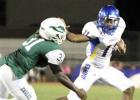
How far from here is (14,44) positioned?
66.9 feet

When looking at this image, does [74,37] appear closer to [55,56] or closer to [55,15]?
[55,56]

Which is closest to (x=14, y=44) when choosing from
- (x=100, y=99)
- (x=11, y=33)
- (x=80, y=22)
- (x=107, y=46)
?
(x=11, y=33)

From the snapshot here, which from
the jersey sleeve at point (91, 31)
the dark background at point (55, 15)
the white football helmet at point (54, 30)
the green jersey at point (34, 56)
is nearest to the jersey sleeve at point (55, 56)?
the green jersey at point (34, 56)

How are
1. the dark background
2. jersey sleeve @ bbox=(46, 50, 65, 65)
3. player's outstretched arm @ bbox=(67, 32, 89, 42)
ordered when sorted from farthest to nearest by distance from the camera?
the dark background, player's outstretched arm @ bbox=(67, 32, 89, 42), jersey sleeve @ bbox=(46, 50, 65, 65)

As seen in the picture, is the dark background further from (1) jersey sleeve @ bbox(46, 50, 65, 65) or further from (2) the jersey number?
(1) jersey sleeve @ bbox(46, 50, 65, 65)

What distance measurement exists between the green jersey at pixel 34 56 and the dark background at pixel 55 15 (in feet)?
37.9

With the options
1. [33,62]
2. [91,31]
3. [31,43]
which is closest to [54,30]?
[31,43]

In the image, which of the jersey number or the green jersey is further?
the jersey number

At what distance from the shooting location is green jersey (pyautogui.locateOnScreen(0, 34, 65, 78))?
273 inches

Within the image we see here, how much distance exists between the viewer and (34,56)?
7.05 m

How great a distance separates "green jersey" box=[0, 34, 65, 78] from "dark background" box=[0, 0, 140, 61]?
37.9ft

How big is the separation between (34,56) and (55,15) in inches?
543

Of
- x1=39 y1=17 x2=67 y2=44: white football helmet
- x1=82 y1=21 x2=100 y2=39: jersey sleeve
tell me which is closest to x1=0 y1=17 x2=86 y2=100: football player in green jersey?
x1=39 y1=17 x2=67 y2=44: white football helmet

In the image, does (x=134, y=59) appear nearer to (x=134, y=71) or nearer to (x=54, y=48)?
(x=134, y=71)
